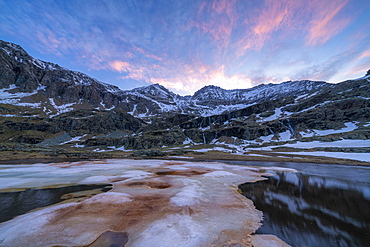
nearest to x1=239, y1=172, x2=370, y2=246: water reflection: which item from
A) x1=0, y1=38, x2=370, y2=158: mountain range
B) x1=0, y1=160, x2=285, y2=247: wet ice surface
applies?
x1=0, y1=160, x2=285, y2=247: wet ice surface

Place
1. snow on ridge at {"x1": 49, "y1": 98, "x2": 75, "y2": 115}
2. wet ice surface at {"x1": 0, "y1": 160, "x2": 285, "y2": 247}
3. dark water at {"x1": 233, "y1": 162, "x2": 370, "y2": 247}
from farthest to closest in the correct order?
snow on ridge at {"x1": 49, "y1": 98, "x2": 75, "y2": 115} → dark water at {"x1": 233, "y1": 162, "x2": 370, "y2": 247} → wet ice surface at {"x1": 0, "y1": 160, "x2": 285, "y2": 247}

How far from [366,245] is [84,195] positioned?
1922 centimetres

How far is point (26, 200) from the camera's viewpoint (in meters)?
12.6

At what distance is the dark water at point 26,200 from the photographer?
10.4 m

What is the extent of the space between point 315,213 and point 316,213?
7 centimetres

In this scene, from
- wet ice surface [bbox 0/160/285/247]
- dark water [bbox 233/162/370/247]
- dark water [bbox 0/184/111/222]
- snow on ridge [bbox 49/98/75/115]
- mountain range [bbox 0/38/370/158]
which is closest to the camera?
wet ice surface [bbox 0/160/285/247]

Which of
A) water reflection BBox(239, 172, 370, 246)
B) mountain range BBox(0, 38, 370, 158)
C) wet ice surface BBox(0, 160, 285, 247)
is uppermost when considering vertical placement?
mountain range BBox(0, 38, 370, 158)

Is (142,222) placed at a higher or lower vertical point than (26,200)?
higher

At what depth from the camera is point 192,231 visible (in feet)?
24.8

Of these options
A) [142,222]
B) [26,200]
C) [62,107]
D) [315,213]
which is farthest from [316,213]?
[62,107]

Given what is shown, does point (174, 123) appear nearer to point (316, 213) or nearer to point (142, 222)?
point (316, 213)

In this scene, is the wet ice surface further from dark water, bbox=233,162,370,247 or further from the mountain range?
the mountain range

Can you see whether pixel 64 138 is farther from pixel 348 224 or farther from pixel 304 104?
pixel 304 104

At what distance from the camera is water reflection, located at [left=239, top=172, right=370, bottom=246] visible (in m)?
7.77
